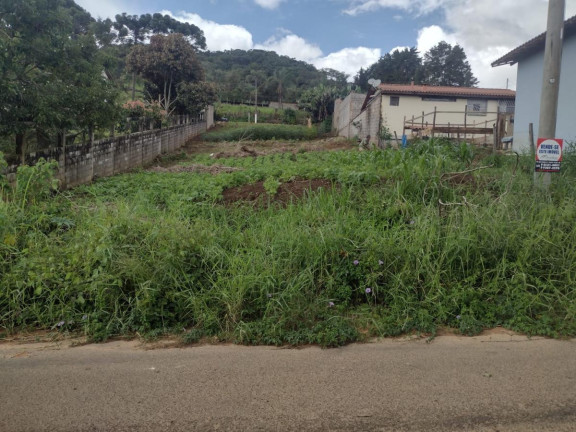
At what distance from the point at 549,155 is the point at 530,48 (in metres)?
10.7

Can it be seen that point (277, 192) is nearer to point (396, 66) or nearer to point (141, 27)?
point (141, 27)

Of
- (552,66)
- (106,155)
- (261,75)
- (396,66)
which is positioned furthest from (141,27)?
(552,66)

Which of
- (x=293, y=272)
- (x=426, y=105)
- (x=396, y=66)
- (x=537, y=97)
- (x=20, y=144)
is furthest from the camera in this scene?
(x=396, y=66)

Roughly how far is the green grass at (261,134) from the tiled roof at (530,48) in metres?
17.7

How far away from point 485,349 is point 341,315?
120 cm

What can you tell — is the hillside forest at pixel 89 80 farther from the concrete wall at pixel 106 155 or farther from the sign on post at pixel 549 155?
the sign on post at pixel 549 155

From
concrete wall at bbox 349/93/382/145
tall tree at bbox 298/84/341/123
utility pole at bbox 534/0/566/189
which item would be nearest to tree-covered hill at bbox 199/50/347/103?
tall tree at bbox 298/84/341/123

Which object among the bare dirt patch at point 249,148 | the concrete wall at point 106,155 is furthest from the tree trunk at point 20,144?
the bare dirt patch at point 249,148

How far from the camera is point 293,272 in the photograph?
14.7ft

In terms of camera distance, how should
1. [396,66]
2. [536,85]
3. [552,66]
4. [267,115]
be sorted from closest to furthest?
1. [552,66]
2. [536,85]
3. [267,115]
4. [396,66]

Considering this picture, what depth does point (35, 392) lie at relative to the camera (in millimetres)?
2949

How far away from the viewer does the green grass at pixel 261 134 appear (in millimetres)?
30686

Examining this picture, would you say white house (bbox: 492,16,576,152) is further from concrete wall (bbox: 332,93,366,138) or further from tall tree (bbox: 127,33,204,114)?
tall tree (bbox: 127,33,204,114)

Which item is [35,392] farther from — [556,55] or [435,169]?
[556,55]
